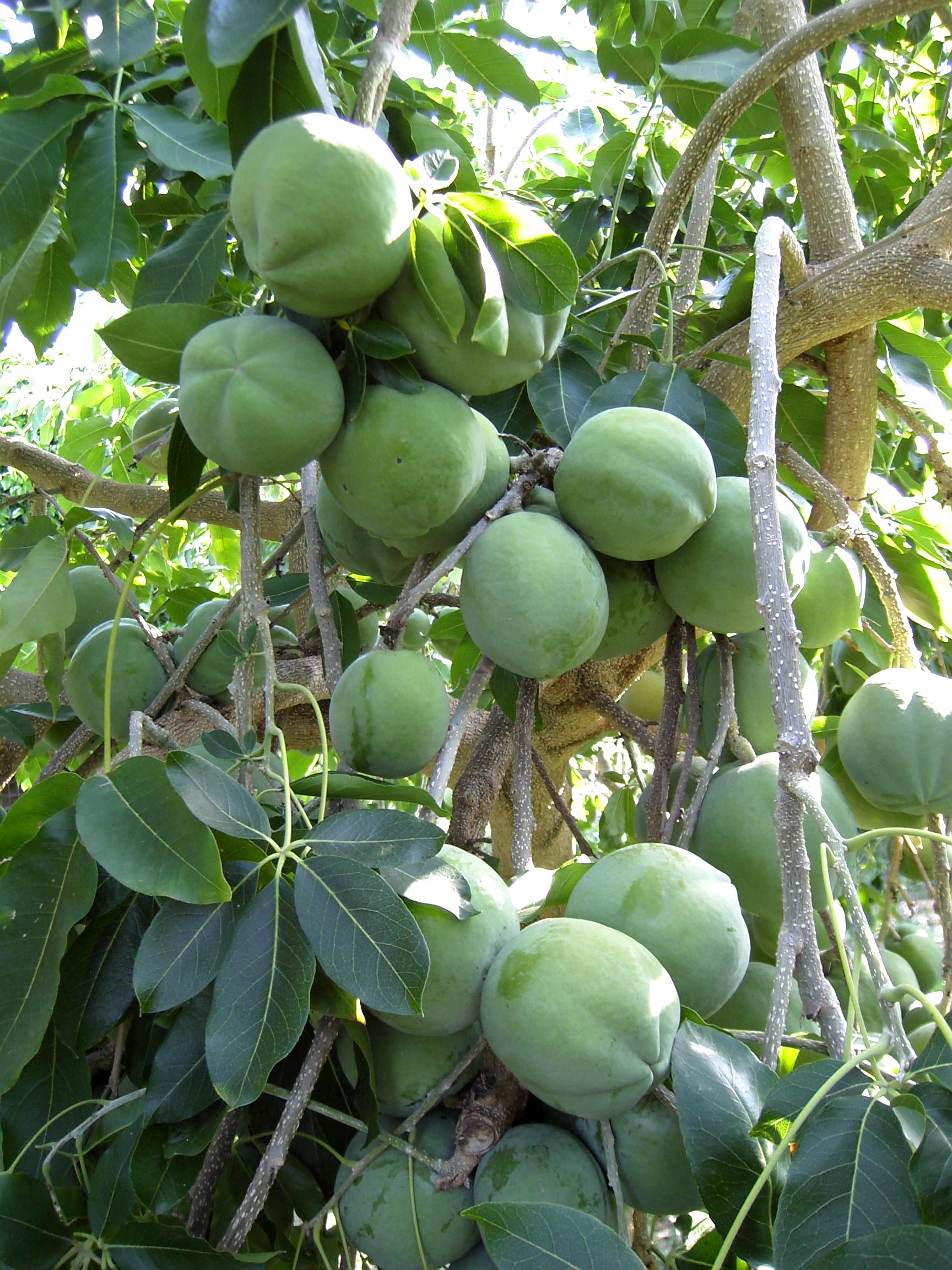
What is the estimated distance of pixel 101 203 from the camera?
1.33 metres

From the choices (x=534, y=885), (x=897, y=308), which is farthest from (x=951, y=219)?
(x=534, y=885)

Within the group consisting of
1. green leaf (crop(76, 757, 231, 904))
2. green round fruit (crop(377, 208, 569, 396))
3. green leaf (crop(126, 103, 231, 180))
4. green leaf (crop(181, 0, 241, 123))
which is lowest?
green leaf (crop(76, 757, 231, 904))

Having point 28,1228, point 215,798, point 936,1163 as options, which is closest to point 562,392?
point 215,798

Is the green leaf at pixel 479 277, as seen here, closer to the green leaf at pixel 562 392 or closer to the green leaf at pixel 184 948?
the green leaf at pixel 562 392

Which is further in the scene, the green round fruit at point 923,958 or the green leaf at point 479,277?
the green round fruit at point 923,958

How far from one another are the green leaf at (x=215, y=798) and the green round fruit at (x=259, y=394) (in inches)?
11.9

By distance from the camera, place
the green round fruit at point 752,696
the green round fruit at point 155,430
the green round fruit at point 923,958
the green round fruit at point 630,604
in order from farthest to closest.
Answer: the green round fruit at point 923,958 < the green round fruit at point 155,430 < the green round fruit at point 752,696 < the green round fruit at point 630,604

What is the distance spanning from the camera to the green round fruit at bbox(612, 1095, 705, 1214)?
870 millimetres

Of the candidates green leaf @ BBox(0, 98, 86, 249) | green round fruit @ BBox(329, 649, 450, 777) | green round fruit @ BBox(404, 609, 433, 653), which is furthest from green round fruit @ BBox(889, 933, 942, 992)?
green leaf @ BBox(0, 98, 86, 249)

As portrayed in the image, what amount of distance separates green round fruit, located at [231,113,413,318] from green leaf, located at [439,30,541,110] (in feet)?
3.74

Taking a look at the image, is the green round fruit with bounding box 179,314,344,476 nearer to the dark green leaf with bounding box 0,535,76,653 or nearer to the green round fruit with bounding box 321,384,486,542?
the green round fruit with bounding box 321,384,486,542

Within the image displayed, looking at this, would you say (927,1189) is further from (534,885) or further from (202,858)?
(202,858)

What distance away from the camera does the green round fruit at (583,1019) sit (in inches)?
32.1

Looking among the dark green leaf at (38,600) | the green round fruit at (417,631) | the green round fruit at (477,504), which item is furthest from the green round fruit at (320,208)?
the green round fruit at (417,631)
